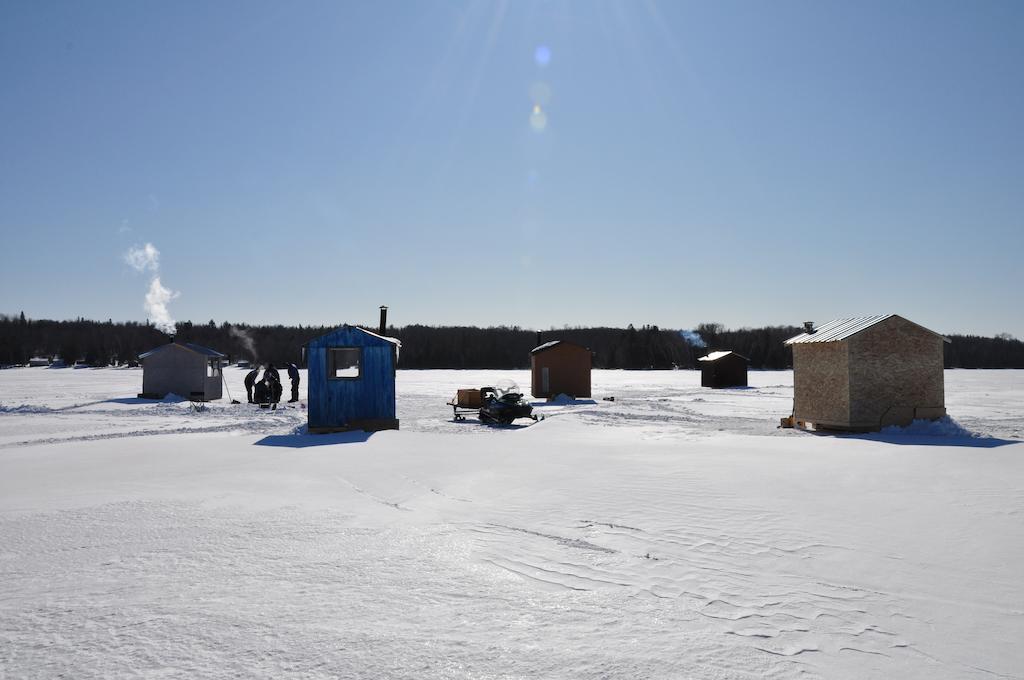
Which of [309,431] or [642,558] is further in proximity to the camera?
[309,431]

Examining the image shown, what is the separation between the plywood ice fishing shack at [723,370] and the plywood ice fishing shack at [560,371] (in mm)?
14833

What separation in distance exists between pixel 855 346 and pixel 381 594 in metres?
18.3

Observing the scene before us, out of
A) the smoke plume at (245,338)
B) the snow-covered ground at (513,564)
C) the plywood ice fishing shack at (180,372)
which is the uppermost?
the smoke plume at (245,338)

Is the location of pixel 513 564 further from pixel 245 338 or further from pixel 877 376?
pixel 245 338

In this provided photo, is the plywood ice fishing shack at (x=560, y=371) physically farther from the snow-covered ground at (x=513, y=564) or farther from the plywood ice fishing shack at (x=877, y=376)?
the snow-covered ground at (x=513, y=564)

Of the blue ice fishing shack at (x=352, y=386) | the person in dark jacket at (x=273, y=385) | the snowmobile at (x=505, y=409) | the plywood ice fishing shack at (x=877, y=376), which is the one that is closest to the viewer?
the plywood ice fishing shack at (x=877, y=376)

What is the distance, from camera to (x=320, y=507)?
9.46 m

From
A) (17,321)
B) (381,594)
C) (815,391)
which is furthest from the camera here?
(17,321)

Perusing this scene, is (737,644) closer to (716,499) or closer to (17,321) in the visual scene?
(716,499)

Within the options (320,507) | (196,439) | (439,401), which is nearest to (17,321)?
(439,401)

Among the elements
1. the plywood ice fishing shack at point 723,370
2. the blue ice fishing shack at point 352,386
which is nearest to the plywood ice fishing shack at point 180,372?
the blue ice fishing shack at point 352,386

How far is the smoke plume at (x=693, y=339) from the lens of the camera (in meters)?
99.7

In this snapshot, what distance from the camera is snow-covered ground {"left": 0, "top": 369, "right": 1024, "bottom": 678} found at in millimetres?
4703

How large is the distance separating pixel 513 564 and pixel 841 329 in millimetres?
18348
